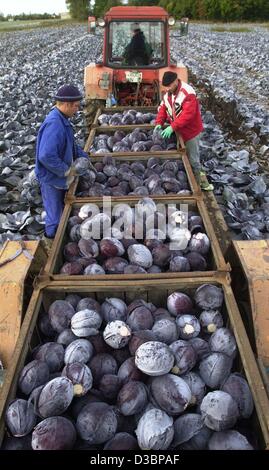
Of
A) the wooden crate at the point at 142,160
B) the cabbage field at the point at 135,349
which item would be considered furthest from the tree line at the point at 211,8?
the cabbage field at the point at 135,349

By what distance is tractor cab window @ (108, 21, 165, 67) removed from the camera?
7.43 m

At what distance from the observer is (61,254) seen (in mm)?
3188

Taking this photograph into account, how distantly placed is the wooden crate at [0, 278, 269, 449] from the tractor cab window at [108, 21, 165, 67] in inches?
243

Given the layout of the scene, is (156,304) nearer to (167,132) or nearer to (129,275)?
(129,275)

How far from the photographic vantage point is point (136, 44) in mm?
7543

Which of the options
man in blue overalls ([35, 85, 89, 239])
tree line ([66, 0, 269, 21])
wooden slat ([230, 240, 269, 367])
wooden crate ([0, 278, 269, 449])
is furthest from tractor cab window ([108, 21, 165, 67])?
tree line ([66, 0, 269, 21])

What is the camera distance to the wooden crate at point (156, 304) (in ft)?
6.42

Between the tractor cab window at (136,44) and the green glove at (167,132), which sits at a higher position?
the tractor cab window at (136,44)

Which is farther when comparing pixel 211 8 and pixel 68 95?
pixel 211 8

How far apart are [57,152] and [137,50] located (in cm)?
473

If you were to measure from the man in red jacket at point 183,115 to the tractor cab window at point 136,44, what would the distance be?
2569 mm

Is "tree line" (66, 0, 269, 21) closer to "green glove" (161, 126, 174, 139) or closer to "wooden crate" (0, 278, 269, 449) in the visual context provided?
"green glove" (161, 126, 174, 139)

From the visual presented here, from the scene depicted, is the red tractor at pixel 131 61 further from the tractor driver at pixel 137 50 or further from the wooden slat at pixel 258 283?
the wooden slat at pixel 258 283

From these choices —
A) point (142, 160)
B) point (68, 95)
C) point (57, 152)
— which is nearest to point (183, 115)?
point (142, 160)
